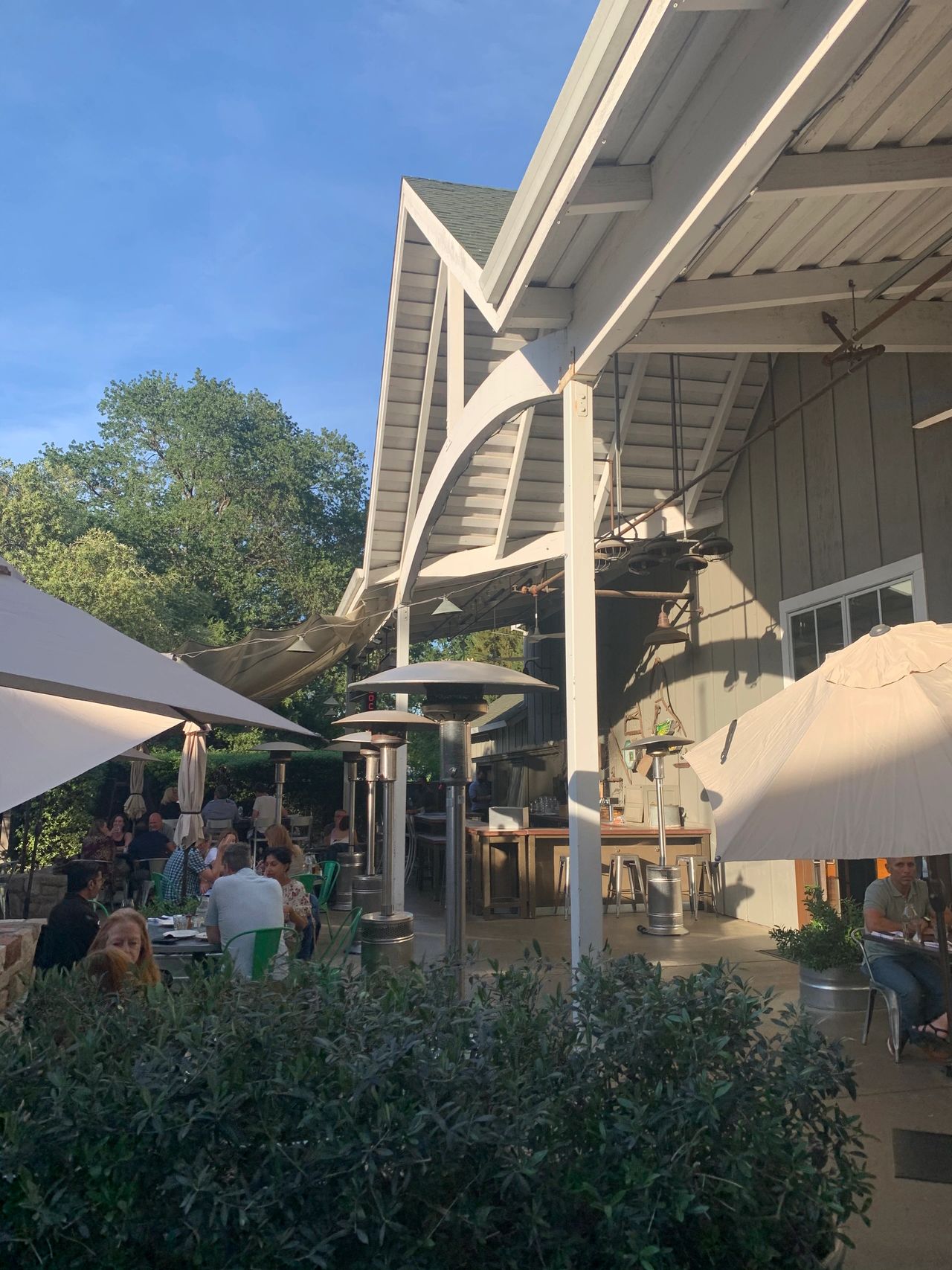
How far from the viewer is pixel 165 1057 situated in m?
2.38

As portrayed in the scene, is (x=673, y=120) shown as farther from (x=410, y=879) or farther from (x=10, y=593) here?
(x=410, y=879)

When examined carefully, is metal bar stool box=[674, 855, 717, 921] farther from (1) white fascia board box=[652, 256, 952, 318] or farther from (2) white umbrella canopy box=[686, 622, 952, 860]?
(2) white umbrella canopy box=[686, 622, 952, 860]

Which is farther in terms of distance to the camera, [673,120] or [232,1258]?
[673,120]

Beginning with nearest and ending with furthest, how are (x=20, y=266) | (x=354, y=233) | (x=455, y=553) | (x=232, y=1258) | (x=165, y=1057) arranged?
(x=232, y=1258) → (x=165, y=1057) → (x=455, y=553) → (x=20, y=266) → (x=354, y=233)

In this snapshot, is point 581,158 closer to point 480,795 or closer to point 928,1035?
point 928,1035

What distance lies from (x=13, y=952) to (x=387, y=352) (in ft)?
20.7

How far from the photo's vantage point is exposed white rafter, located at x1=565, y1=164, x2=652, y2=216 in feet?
14.0

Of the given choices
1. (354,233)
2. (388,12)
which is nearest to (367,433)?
(388,12)

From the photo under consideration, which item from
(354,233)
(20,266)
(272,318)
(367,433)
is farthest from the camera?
(354,233)

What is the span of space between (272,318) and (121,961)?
72.7 m

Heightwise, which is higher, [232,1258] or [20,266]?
[20,266]

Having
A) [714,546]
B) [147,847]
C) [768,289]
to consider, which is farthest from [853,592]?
[147,847]

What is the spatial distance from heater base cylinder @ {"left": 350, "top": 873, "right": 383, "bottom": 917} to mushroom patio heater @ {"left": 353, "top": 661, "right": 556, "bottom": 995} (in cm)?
518

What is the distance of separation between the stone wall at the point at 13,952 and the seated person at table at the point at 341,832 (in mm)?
6885
